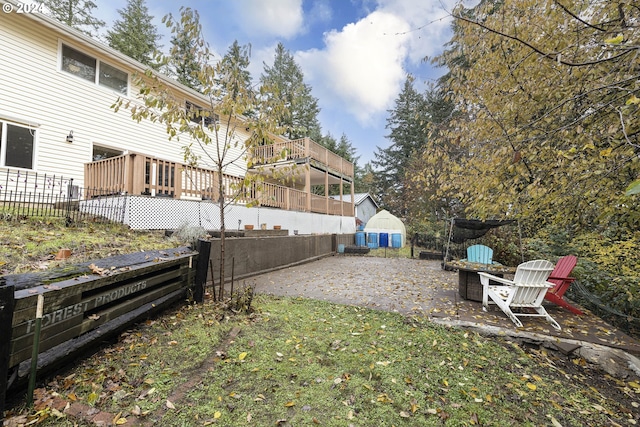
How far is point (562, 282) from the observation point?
4.82 m

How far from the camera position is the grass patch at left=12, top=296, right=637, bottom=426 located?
87.6 inches

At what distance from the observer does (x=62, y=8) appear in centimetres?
1504

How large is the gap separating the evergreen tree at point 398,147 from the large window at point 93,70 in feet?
83.4

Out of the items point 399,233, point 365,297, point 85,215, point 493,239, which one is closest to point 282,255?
point 365,297

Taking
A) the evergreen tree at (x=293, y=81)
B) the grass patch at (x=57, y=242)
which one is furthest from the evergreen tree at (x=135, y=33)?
the grass patch at (x=57, y=242)

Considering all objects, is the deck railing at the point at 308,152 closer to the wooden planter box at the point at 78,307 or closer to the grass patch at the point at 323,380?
the wooden planter box at the point at 78,307

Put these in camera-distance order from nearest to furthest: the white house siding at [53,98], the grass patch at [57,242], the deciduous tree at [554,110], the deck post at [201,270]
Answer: the grass patch at [57,242], the deciduous tree at [554,110], the deck post at [201,270], the white house siding at [53,98]

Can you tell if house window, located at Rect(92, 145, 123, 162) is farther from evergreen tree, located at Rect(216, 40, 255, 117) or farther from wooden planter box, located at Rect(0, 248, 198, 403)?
wooden planter box, located at Rect(0, 248, 198, 403)

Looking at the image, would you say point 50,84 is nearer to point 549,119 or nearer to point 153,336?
point 153,336

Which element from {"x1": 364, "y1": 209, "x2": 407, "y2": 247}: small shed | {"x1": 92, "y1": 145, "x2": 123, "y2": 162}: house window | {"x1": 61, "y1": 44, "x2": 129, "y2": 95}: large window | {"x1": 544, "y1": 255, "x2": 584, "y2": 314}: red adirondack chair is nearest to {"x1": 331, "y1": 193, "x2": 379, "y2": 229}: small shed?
{"x1": 364, "y1": 209, "x2": 407, "y2": 247}: small shed

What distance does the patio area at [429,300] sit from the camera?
3803 mm

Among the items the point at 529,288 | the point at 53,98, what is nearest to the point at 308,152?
the point at 53,98

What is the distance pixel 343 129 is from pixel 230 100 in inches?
1386

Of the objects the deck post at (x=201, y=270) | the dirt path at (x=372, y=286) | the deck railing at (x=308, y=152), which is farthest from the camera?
the deck railing at (x=308, y=152)
